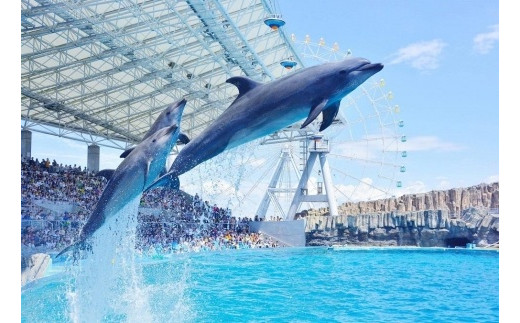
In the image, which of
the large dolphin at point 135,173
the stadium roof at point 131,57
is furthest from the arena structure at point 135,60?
the large dolphin at point 135,173

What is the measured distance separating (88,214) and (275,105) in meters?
16.6

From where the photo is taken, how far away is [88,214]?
1945 cm

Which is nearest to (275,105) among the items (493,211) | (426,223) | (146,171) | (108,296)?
(146,171)

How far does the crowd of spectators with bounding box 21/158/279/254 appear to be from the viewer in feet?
49.6

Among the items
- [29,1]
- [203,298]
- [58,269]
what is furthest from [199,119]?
[203,298]

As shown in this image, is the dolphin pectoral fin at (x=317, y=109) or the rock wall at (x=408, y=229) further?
the rock wall at (x=408, y=229)

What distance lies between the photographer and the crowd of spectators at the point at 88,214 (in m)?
15.1

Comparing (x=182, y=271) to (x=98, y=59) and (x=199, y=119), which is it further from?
(x=199, y=119)

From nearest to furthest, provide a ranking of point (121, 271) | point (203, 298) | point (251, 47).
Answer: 1. point (203, 298)
2. point (121, 271)
3. point (251, 47)

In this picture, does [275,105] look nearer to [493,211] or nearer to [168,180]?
[168,180]

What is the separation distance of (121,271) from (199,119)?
694 inches

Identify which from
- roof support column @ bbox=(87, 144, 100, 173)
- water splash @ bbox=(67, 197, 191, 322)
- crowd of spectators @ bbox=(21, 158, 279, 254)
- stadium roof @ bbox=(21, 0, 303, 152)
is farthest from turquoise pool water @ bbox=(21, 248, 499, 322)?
roof support column @ bbox=(87, 144, 100, 173)

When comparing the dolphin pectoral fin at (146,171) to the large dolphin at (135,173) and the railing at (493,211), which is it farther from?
the railing at (493,211)

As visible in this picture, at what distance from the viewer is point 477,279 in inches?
→ 524
